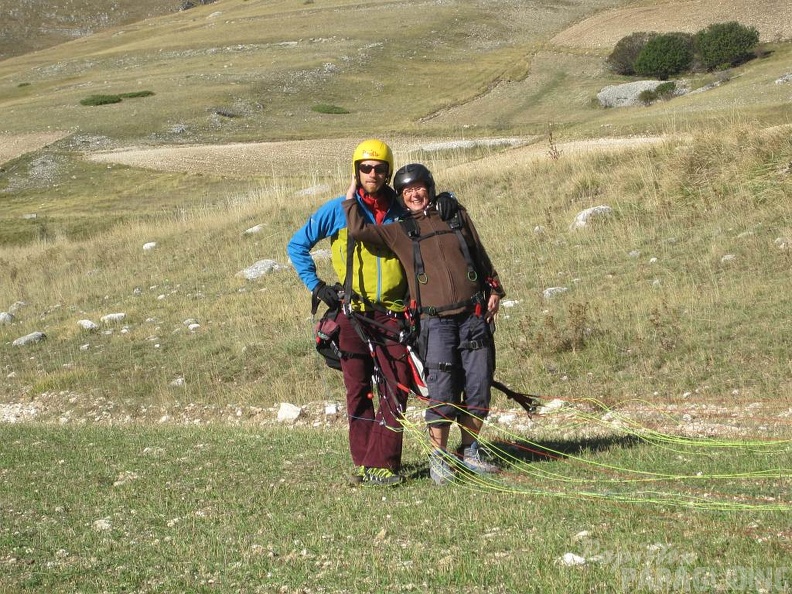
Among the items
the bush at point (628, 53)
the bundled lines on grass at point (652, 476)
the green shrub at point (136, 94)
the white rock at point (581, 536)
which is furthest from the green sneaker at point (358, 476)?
the green shrub at point (136, 94)

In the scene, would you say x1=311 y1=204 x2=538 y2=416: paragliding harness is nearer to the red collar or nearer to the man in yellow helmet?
the man in yellow helmet

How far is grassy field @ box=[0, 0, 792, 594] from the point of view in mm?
4883

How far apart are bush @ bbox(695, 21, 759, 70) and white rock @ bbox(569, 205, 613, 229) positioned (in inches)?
1287

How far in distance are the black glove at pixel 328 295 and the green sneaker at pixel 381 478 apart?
1156 mm

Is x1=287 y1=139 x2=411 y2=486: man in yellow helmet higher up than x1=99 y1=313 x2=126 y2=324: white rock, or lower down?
higher up

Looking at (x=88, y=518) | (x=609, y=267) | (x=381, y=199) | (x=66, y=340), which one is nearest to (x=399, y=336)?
(x=381, y=199)

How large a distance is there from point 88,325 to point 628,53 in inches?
1725

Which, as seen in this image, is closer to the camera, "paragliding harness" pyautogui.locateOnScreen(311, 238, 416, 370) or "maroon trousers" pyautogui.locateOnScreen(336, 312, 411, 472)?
"paragliding harness" pyautogui.locateOnScreen(311, 238, 416, 370)

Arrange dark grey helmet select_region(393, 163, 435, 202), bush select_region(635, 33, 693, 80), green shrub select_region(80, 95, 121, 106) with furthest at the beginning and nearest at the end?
1. green shrub select_region(80, 95, 121, 106)
2. bush select_region(635, 33, 693, 80)
3. dark grey helmet select_region(393, 163, 435, 202)

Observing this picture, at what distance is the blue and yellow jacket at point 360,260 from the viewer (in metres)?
6.43

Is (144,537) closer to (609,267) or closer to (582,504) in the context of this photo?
(582,504)

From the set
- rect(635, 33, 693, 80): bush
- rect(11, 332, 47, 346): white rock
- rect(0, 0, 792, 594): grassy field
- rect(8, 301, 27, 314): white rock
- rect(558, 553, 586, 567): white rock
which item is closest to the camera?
rect(558, 553, 586, 567): white rock

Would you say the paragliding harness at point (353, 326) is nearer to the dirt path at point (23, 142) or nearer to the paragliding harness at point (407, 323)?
the paragliding harness at point (407, 323)

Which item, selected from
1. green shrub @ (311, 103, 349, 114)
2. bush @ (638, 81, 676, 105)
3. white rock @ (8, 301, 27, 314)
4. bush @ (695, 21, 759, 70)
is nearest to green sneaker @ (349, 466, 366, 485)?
white rock @ (8, 301, 27, 314)
